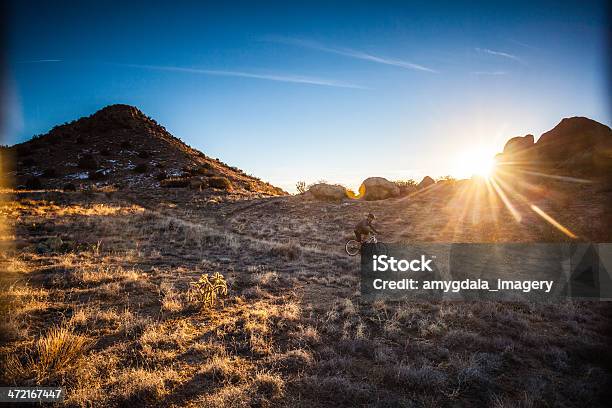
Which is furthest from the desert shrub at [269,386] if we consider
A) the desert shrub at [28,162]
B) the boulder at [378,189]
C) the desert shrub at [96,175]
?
the desert shrub at [28,162]

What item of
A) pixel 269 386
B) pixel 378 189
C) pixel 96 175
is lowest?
pixel 269 386

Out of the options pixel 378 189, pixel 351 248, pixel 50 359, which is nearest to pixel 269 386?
pixel 50 359

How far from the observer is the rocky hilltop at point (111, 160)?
39688mm

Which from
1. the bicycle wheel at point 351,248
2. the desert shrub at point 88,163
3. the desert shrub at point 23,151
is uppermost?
the desert shrub at point 23,151

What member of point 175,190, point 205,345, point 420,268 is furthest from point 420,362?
point 175,190

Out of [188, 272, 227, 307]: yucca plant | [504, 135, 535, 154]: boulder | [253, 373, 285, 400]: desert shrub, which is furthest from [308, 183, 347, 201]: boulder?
[253, 373, 285, 400]: desert shrub

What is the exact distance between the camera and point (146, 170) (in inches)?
1746

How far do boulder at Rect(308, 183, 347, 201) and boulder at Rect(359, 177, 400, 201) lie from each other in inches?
106

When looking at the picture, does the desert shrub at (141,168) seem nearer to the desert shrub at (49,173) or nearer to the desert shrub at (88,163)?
the desert shrub at (88,163)

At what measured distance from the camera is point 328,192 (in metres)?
36.4

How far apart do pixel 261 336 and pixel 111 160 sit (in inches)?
1991

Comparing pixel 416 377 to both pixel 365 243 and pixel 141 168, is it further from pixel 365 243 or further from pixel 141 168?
pixel 141 168

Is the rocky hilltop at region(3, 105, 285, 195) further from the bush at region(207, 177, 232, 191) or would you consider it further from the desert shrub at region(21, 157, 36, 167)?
the desert shrub at region(21, 157, 36, 167)

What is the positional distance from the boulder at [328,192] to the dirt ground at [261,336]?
1990 centimetres
